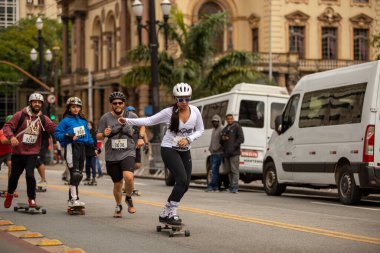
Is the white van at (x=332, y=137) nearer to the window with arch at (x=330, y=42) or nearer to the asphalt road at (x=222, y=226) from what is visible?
the asphalt road at (x=222, y=226)

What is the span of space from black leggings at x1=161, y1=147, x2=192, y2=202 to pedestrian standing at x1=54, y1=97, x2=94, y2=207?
3.48 m

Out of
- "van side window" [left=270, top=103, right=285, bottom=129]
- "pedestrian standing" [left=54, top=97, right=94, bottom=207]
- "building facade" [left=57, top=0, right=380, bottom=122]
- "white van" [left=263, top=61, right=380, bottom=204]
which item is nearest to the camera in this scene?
"pedestrian standing" [left=54, top=97, right=94, bottom=207]

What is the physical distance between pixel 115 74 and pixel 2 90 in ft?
76.3

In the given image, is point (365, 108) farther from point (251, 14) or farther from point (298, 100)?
point (251, 14)

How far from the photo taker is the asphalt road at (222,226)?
11320 mm

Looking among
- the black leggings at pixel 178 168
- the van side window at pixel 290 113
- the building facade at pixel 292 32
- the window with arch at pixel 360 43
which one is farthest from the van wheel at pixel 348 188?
the window with arch at pixel 360 43

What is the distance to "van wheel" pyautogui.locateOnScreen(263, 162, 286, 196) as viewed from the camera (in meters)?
22.9

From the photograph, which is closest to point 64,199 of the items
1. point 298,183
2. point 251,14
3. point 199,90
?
point 298,183

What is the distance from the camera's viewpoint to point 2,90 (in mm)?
97688

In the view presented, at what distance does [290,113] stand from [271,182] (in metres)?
1.89

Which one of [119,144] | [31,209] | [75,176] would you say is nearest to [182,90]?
[119,144]

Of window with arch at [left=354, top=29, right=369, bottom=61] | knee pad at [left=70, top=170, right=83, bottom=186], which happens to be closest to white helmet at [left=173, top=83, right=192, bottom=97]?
knee pad at [left=70, top=170, right=83, bottom=186]

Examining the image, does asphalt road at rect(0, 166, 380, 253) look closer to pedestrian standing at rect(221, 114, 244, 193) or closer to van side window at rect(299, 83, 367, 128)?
van side window at rect(299, 83, 367, 128)

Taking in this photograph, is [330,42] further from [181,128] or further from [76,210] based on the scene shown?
[181,128]
